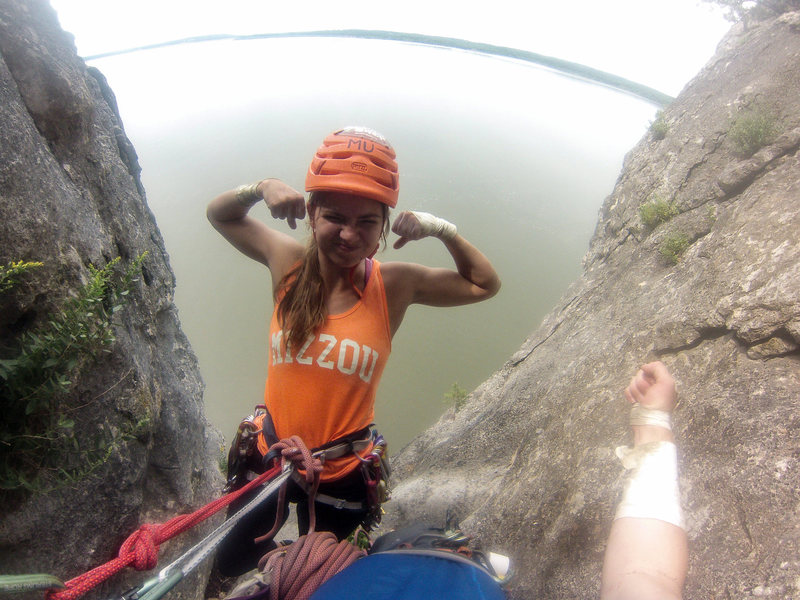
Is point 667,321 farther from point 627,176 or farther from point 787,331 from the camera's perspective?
point 627,176

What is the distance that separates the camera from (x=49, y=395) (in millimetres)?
1212

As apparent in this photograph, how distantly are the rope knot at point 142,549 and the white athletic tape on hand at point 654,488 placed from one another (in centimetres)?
125

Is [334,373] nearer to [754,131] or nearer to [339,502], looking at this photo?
[339,502]

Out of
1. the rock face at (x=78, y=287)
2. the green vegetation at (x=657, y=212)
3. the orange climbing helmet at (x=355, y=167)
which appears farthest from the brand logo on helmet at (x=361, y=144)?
the green vegetation at (x=657, y=212)

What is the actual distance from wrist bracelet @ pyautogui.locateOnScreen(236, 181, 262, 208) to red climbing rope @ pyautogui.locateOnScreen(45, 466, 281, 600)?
1169 millimetres

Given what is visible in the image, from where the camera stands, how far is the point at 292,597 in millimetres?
1208

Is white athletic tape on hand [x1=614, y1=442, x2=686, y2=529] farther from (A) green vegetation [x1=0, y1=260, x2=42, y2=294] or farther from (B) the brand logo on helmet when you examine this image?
(A) green vegetation [x1=0, y1=260, x2=42, y2=294]

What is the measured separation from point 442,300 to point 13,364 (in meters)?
1.46

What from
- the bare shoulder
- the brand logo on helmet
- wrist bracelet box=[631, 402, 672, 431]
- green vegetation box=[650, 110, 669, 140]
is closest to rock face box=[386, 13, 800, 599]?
wrist bracelet box=[631, 402, 672, 431]

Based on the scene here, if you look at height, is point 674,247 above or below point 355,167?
below

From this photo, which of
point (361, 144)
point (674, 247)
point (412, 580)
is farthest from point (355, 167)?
point (674, 247)

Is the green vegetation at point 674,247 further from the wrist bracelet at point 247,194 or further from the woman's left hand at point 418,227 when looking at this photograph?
the wrist bracelet at point 247,194

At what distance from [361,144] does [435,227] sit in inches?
17.3

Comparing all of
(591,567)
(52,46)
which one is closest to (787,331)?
(591,567)
